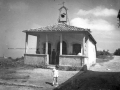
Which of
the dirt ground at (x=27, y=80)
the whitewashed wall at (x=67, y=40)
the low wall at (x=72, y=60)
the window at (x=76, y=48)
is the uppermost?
the whitewashed wall at (x=67, y=40)

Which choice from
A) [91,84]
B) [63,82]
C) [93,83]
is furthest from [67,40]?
[91,84]

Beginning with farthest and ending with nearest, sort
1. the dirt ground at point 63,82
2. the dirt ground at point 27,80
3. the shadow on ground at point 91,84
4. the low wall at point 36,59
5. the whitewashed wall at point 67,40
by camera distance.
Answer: the whitewashed wall at point 67,40, the low wall at point 36,59, the dirt ground at point 27,80, the dirt ground at point 63,82, the shadow on ground at point 91,84

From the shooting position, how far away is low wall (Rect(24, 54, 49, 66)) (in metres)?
13.9

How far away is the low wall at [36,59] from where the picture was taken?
13.9 m

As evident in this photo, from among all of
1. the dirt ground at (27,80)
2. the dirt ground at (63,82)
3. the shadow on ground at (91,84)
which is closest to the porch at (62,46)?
the dirt ground at (27,80)

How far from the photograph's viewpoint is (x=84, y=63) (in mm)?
12781

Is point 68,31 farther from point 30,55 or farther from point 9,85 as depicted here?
point 9,85

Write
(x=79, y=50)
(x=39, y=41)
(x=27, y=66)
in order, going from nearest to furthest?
(x=27, y=66) < (x=79, y=50) < (x=39, y=41)

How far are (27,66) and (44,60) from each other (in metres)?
1.80

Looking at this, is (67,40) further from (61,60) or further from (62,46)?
(61,60)

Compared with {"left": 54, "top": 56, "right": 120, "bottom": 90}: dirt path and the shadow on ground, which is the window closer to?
{"left": 54, "top": 56, "right": 120, "bottom": 90}: dirt path

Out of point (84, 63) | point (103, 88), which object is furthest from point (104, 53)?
point (103, 88)

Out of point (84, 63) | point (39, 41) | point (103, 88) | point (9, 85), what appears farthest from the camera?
point (39, 41)

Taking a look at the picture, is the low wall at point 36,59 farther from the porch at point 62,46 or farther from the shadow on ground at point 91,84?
the shadow on ground at point 91,84
